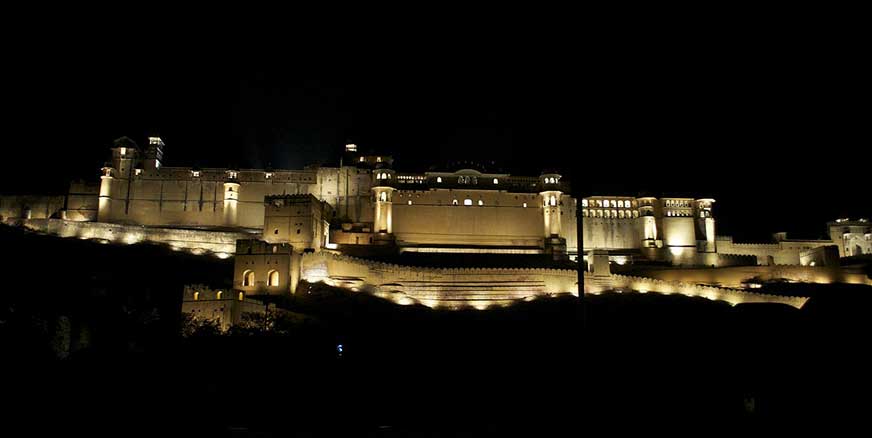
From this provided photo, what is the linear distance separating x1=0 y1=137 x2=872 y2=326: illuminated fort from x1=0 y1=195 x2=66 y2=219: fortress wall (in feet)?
0.38

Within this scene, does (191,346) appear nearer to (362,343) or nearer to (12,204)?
(362,343)

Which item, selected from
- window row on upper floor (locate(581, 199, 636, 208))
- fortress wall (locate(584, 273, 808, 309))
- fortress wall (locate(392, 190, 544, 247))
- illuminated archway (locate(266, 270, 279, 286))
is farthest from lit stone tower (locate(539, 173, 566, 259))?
illuminated archway (locate(266, 270, 279, 286))

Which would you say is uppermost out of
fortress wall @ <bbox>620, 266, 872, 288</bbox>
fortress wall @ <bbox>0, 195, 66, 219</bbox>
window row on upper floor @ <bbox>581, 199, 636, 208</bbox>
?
window row on upper floor @ <bbox>581, 199, 636, 208</bbox>

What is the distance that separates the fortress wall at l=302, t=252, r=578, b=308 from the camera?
161 ft

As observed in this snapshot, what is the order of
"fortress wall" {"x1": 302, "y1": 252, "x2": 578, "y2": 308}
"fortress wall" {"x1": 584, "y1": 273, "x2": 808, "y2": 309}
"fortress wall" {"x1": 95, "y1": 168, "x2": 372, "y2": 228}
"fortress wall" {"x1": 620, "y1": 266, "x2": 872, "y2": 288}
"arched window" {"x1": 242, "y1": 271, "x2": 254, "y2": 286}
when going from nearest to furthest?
"arched window" {"x1": 242, "y1": 271, "x2": 254, "y2": 286} → "fortress wall" {"x1": 302, "y1": 252, "x2": 578, "y2": 308} → "fortress wall" {"x1": 584, "y1": 273, "x2": 808, "y2": 309} → "fortress wall" {"x1": 620, "y1": 266, "x2": 872, "y2": 288} → "fortress wall" {"x1": 95, "y1": 168, "x2": 372, "y2": 228}

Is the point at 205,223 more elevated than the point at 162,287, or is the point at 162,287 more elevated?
the point at 205,223

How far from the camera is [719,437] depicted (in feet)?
49.7

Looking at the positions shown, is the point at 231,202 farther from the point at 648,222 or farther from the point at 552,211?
the point at 648,222

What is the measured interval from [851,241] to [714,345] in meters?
71.8

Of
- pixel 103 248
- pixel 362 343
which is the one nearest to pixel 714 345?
pixel 362 343

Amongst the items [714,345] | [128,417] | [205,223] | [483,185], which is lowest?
[128,417]

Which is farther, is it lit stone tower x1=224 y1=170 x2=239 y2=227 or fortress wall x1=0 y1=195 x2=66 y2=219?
lit stone tower x1=224 y1=170 x2=239 y2=227

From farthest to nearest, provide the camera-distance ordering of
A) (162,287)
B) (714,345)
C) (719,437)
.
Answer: (162,287) → (714,345) → (719,437)

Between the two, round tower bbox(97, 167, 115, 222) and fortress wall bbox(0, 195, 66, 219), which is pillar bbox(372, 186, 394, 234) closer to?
round tower bbox(97, 167, 115, 222)
